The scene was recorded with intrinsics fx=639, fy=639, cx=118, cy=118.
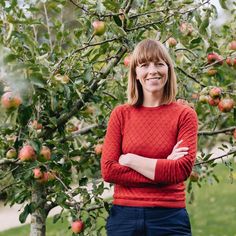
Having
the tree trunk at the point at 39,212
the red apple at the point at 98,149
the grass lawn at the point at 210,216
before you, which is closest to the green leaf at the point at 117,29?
the red apple at the point at 98,149

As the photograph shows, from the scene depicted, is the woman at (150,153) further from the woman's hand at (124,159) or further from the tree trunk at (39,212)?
the tree trunk at (39,212)

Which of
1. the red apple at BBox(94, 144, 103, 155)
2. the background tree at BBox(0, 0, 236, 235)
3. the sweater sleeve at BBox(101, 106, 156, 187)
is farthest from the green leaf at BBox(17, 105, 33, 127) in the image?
the red apple at BBox(94, 144, 103, 155)

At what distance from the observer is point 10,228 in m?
8.19

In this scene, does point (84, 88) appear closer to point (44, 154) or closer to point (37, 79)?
point (44, 154)

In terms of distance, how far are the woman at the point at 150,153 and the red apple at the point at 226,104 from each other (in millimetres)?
744

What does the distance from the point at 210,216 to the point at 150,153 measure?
5.83 m

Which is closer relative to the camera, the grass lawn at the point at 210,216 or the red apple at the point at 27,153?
the red apple at the point at 27,153

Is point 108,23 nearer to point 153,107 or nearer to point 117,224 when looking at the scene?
point 153,107

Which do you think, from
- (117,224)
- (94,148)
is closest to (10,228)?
(94,148)

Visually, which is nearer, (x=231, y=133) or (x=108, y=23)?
(x=108, y=23)

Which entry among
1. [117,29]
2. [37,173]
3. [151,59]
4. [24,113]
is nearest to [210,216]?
[37,173]

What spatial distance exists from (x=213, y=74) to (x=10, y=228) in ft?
17.4

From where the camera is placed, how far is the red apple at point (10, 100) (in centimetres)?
223

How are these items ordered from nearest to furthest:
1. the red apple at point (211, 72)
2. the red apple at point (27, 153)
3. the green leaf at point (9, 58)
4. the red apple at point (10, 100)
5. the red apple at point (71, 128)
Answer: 1. the green leaf at point (9, 58)
2. the red apple at point (10, 100)
3. the red apple at point (27, 153)
4. the red apple at point (211, 72)
5. the red apple at point (71, 128)
